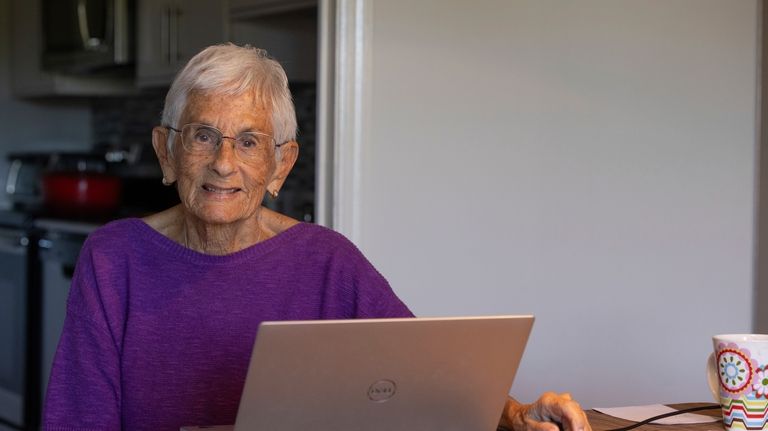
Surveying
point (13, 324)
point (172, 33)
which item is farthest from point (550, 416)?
point (13, 324)

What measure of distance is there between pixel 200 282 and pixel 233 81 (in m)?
0.31

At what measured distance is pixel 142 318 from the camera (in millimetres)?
1578

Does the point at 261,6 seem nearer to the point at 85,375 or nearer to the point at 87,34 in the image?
the point at 87,34

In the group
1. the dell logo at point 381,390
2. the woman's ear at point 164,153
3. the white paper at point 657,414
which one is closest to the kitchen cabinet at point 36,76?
the woman's ear at point 164,153

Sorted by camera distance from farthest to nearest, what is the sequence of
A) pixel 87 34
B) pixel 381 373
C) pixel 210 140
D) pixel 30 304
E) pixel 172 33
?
pixel 87 34
pixel 30 304
pixel 172 33
pixel 210 140
pixel 381 373

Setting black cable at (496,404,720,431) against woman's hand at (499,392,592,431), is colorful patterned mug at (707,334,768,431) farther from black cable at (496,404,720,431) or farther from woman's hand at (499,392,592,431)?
woman's hand at (499,392,592,431)

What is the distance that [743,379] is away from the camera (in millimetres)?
1395

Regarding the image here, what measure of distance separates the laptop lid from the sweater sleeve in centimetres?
46

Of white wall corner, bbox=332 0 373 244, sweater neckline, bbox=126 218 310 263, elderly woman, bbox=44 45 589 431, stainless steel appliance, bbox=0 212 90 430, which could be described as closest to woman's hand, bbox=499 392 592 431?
elderly woman, bbox=44 45 589 431

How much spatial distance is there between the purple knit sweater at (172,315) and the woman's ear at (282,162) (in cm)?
8

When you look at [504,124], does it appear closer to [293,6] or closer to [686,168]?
[686,168]

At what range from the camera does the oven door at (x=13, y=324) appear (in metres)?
4.35

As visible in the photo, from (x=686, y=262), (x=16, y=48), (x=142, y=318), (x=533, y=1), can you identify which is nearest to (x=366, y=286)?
(x=142, y=318)

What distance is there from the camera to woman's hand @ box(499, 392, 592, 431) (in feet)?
4.33
